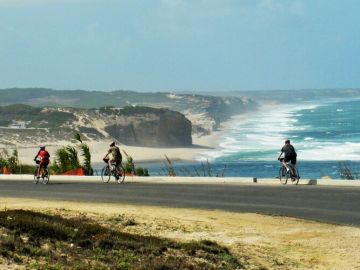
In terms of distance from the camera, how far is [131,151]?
3745 inches

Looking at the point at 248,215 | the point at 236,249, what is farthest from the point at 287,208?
the point at 236,249

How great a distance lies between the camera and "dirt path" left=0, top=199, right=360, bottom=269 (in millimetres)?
14688

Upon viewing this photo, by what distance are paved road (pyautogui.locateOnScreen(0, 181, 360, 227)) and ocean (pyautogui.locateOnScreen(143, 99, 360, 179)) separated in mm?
15620

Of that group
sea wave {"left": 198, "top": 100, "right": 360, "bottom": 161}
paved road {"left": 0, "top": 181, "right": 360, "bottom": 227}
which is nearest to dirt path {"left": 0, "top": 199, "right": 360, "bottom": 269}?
paved road {"left": 0, "top": 181, "right": 360, "bottom": 227}

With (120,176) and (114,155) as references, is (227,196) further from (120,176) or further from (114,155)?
(120,176)

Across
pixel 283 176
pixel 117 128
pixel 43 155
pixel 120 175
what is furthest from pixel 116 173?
pixel 117 128

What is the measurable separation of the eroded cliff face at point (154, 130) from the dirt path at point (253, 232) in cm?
8761

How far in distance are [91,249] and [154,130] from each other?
9958 centimetres

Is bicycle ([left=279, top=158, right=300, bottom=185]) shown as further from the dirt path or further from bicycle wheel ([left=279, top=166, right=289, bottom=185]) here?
the dirt path

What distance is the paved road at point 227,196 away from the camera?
69.4ft

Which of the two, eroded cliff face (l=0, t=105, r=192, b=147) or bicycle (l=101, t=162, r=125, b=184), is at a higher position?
eroded cliff face (l=0, t=105, r=192, b=147)

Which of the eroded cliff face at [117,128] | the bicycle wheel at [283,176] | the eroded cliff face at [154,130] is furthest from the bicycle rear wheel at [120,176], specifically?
the eroded cliff face at [154,130]

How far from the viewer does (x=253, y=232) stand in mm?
17203

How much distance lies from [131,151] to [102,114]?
1140 inches
